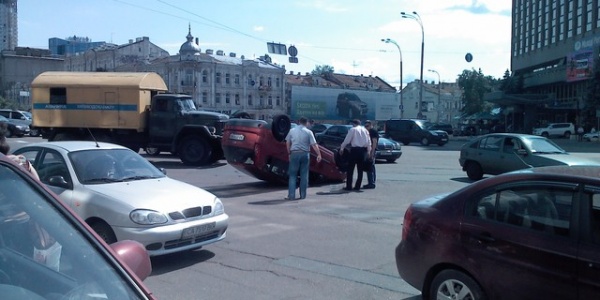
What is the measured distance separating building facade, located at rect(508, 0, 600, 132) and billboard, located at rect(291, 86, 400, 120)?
20234 millimetres

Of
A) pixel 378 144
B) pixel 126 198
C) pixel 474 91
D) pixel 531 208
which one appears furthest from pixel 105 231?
pixel 474 91

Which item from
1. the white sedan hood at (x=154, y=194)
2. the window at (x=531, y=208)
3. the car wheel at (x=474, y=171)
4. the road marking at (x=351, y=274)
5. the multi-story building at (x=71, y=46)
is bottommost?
the road marking at (x=351, y=274)

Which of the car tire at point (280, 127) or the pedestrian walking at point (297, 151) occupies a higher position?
the car tire at point (280, 127)

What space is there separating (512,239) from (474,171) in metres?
12.7

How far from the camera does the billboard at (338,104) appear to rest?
80000 mm

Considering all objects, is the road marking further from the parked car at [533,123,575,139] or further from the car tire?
the parked car at [533,123,575,139]

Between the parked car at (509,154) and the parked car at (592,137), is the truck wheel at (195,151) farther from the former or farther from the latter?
the parked car at (592,137)

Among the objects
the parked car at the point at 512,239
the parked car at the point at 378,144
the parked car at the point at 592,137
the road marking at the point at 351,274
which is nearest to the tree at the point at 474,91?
the parked car at the point at 592,137

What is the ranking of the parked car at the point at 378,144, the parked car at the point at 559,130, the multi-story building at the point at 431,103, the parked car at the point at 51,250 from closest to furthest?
the parked car at the point at 51,250, the parked car at the point at 378,144, the parked car at the point at 559,130, the multi-story building at the point at 431,103

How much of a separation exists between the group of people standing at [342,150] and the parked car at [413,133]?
83.2 ft

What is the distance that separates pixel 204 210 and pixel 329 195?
242 inches

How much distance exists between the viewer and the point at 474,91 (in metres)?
105

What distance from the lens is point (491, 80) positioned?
112 metres

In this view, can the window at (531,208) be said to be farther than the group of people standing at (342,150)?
No
